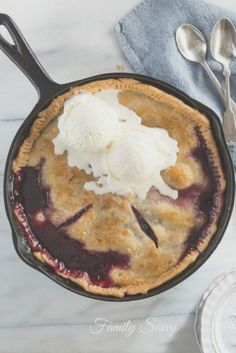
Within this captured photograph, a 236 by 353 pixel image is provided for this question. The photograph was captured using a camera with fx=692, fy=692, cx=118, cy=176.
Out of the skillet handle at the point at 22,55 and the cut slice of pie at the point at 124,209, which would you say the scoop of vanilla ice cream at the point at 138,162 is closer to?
the cut slice of pie at the point at 124,209

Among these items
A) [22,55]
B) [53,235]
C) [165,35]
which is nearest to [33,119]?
[22,55]

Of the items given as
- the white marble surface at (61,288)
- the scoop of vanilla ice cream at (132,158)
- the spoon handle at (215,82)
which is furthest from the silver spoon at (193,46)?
the scoop of vanilla ice cream at (132,158)

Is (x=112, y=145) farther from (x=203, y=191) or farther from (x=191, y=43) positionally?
(x=191, y=43)

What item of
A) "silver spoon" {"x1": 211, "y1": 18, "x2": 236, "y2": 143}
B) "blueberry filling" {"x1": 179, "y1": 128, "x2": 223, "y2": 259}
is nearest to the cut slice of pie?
"blueberry filling" {"x1": 179, "y1": 128, "x2": 223, "y2": 259}

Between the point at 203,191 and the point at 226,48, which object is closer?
the point at 203,191

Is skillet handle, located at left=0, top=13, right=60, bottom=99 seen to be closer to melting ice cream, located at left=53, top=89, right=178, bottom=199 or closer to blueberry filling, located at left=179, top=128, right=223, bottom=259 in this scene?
melting ice cream, located at left=53, top=89, right=178, bottom=199

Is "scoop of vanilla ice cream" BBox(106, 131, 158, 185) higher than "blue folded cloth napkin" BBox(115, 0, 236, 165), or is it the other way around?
"blue folded cloth napkin" BBox(115, 0, 236, 165)
